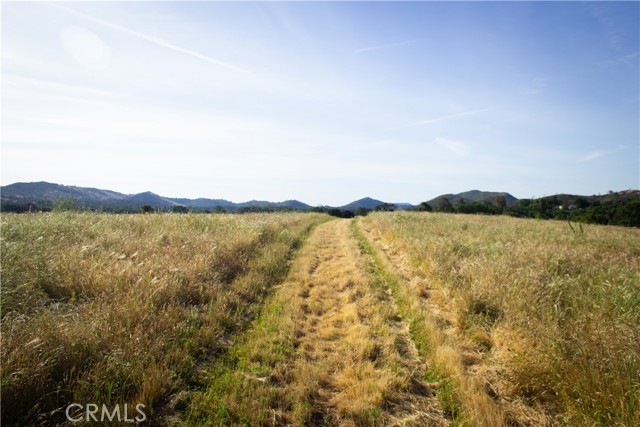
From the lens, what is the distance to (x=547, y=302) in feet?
19.3

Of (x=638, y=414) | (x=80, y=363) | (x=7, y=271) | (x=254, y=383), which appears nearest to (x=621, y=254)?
(x=638, y=414)

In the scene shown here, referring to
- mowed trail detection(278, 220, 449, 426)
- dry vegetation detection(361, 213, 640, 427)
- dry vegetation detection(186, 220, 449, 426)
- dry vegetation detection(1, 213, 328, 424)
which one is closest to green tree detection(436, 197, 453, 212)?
dry vegetation detection(361, 213, 640, 427)

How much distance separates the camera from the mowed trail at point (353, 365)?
3.80 metres

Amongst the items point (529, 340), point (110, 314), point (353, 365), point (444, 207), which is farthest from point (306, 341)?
point (444, 207)

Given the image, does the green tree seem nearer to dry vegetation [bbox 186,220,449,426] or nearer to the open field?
the open field

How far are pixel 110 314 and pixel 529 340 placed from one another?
7.24 meters

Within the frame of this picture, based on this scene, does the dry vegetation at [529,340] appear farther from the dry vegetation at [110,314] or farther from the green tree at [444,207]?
the green tree at [444,207]

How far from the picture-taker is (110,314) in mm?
4801

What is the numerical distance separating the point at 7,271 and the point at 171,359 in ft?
12.6

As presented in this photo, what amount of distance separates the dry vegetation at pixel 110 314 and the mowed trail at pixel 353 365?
1.53 metres

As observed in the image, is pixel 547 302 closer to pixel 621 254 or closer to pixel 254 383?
pixel 254 383

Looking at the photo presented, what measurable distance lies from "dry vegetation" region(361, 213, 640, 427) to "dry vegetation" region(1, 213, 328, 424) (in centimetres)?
417

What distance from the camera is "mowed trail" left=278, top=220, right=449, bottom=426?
12.5ft

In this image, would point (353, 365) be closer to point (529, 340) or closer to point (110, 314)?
point (529, 340)
